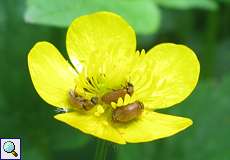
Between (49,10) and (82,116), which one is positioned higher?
(49,10)

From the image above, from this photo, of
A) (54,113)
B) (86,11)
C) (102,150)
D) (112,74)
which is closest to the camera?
(102,150)

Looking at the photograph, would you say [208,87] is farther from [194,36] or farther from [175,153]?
[194,36]

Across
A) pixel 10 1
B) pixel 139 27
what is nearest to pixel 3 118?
pixel 10 1

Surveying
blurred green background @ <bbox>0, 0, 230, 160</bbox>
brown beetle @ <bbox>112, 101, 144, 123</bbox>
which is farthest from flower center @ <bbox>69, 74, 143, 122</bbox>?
blurred green background @ <bbox>0, 0, 230, 160</bbox>

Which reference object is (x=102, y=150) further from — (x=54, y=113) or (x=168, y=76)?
(x=54, y=113)

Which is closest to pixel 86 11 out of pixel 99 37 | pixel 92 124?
pixel 99 37
